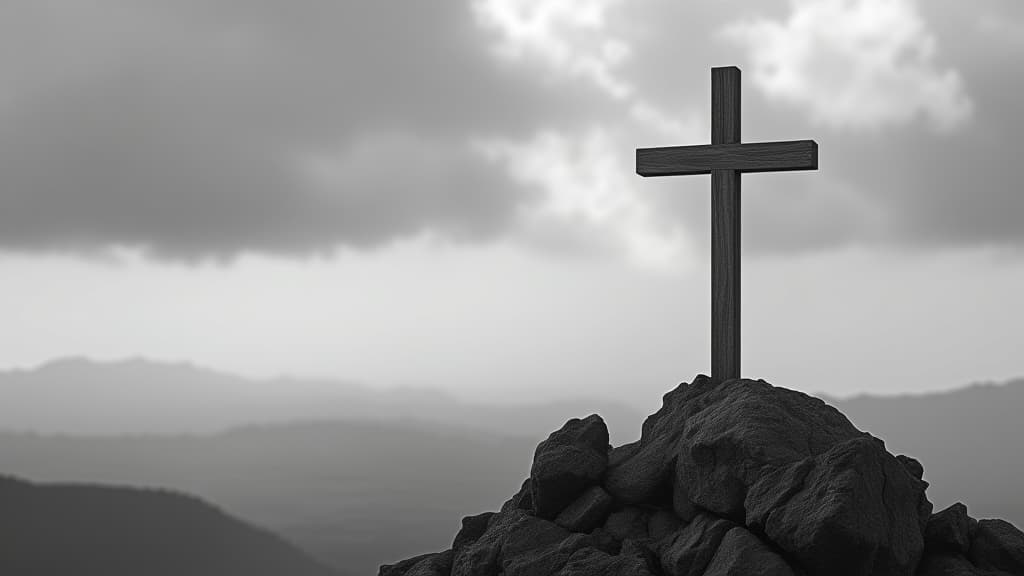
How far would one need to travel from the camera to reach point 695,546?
26.7 ft

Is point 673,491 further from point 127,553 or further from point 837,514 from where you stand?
point 127,553

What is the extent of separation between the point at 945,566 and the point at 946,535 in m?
0.33

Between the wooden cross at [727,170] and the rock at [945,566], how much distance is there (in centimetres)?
253

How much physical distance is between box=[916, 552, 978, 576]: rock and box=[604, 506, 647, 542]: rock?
2.21 metres

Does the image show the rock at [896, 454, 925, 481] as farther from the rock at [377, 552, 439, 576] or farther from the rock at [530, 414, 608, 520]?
the rock at [377, 552, 439, 576]

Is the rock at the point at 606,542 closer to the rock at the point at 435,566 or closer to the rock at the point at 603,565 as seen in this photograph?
the rock at the point at 603,565

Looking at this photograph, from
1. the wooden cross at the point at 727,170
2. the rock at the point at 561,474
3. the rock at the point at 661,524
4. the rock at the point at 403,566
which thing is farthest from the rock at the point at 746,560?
the rock at the point at 403,566

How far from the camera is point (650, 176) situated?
1102cm

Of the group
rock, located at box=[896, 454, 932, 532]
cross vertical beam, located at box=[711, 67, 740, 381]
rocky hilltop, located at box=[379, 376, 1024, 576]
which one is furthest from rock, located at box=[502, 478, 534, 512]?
rock, located at box=[896, 454, 932, 532]

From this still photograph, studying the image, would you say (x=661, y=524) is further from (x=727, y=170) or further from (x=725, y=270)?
(x=727, y=170)

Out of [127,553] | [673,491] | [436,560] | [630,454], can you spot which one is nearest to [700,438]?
[673,491]

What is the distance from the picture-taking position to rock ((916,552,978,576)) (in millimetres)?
8445

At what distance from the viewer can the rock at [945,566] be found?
8445 mm

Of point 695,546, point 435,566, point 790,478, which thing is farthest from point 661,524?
point 435,566
